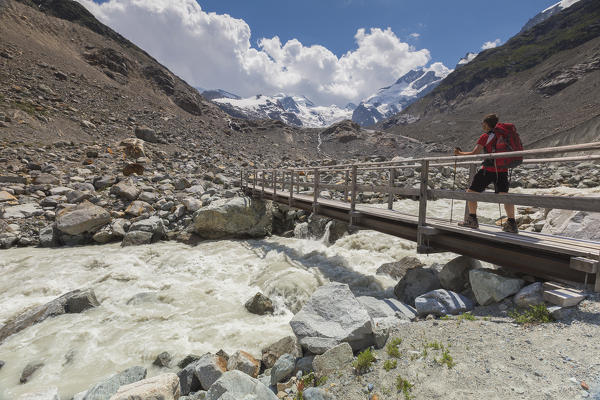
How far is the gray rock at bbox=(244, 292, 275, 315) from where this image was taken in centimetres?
671

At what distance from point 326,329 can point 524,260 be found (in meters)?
3.39

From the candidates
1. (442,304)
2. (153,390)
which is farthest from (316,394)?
(442,304)

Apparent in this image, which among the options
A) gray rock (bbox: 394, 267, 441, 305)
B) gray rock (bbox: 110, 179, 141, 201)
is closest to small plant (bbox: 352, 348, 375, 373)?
gray rock (bbox: 394, 267, 441, 305)

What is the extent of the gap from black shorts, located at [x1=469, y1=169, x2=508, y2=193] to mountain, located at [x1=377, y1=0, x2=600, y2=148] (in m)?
38.3

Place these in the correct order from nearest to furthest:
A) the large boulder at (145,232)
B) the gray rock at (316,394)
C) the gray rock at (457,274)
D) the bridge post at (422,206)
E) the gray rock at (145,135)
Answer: the gray rock at (316,394) → the gray rock at (457,274) → the bridge post at (422,206) → the large boulder at (145,232) → the gray rock at (145,135)

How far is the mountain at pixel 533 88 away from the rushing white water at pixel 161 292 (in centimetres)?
3830

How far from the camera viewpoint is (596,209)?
3.29m

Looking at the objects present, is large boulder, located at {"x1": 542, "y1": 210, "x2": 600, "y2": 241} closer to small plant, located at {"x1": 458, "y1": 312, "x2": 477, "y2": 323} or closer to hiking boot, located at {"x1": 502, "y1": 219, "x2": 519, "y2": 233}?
hiking boot, located at {"x1": 502, "y1": 219, "x2": 519, "y2": 233}

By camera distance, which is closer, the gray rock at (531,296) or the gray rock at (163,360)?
the gray rock at (531,296)

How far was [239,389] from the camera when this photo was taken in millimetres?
3184

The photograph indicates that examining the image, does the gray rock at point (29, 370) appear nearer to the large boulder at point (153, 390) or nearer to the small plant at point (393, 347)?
the large boulder at point (153, 390)

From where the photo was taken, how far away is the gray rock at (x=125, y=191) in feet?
50.3

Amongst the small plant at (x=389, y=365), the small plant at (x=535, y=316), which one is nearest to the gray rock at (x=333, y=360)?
the small plant at (x=389, y=365)

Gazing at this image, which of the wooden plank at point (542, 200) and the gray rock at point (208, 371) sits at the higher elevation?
the wooden plank at point (542, 200)
